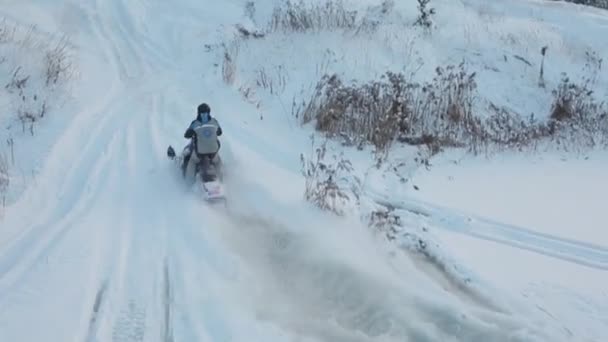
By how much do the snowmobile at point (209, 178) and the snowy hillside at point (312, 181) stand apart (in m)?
0.19

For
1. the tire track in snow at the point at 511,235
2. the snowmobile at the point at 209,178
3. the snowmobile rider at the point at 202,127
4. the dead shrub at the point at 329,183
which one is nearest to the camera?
the tire track in snow at the point at 511,235

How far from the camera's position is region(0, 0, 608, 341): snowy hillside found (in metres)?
6.43

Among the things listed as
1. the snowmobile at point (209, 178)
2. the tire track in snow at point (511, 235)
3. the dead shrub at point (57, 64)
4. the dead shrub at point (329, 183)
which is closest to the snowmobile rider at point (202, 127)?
the snowmobile at point (209, 178)

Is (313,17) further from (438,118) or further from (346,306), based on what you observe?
(346,306)

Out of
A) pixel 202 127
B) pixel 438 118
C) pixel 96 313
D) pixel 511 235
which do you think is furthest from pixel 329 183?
pixel 438 118

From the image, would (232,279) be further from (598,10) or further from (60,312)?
(598,10)

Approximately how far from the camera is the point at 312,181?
350 inches

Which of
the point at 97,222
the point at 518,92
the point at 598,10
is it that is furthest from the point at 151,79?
the point at 598,10

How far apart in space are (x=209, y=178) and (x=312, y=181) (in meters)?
1.36

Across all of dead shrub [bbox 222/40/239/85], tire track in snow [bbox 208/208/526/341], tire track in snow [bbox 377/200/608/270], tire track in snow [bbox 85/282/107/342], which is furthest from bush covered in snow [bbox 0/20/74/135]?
tire track in snow [bbox 377/200/608/270]

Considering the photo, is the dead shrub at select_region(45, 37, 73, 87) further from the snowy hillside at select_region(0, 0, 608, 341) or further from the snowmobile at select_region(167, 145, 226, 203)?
the snowmobile at select_region(167, 145, 226, 203)

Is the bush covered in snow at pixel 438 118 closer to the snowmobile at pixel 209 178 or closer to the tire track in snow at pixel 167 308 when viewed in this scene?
the snowmobile at pixel 209 178

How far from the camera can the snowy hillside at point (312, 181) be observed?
643 cm

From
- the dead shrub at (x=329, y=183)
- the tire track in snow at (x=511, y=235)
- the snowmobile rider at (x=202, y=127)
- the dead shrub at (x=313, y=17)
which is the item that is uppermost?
the dead shrub at (x=313, y=17)
